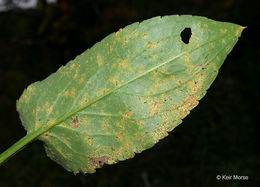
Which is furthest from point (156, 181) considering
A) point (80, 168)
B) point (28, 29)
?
point (28, 29)

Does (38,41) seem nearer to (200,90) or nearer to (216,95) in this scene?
(216,95)

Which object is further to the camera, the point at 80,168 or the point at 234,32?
the point at 80,168

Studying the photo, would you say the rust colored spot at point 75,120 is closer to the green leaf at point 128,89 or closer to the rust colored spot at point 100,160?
the green leaf at point 128,89

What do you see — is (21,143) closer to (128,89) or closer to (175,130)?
(128,89)

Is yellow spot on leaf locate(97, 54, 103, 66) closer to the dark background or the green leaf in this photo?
the green leaf
